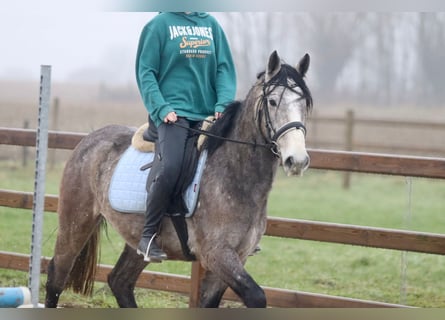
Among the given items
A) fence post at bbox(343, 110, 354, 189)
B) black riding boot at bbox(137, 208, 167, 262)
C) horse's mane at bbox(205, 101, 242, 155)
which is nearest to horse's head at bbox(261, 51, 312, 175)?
horse's mane at bbox(205, 101, 242, 155)

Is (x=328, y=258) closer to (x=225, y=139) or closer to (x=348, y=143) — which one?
(x=225, y=139)

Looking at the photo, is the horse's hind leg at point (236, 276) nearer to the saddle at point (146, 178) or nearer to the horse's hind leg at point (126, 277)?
the saddle at point (146, 178)

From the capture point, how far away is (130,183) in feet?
17.3

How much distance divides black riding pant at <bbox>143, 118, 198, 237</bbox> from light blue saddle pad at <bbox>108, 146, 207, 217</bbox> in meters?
0.21

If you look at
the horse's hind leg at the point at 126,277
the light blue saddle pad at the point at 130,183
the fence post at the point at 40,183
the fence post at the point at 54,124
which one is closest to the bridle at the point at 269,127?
the light blue saddle pad at the point at 130,183

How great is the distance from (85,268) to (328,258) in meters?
3.78

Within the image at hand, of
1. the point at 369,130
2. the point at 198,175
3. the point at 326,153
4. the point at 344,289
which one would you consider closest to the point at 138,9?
the point at 198,175

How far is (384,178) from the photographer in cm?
1777

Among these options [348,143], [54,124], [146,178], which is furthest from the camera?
[54,124]

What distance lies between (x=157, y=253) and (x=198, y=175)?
22.7 inches

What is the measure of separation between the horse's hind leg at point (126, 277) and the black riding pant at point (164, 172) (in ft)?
2.67

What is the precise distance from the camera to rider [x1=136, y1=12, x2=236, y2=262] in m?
4.91

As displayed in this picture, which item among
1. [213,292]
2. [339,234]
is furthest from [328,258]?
[213,292]

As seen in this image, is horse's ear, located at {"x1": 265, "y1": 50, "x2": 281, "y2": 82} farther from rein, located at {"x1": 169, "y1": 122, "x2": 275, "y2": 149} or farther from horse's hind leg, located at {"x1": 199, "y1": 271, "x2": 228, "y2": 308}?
horse's hind leg, located at {"x1": 199, "y1": 271, "x2": 228, "y2": 308}
